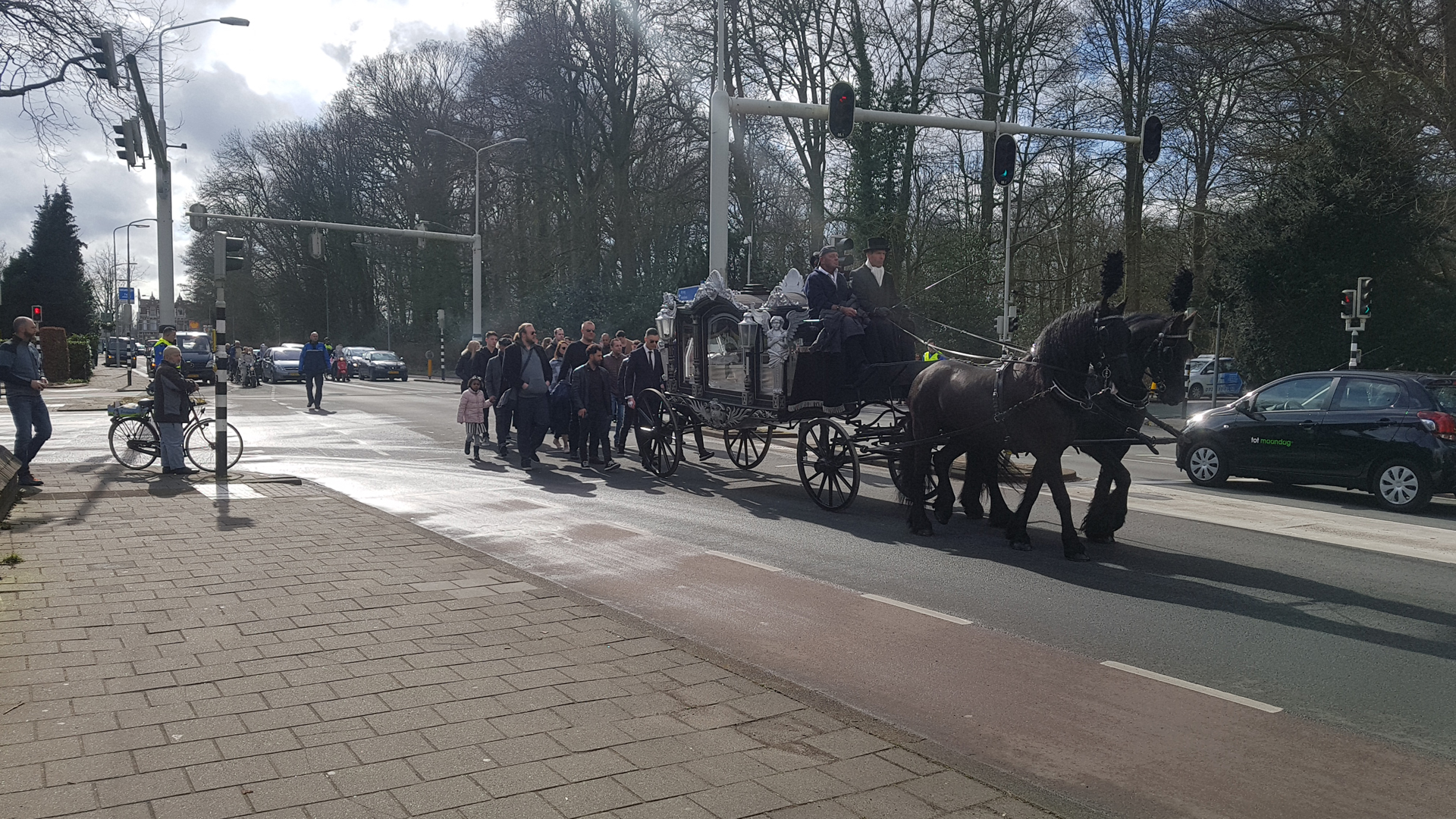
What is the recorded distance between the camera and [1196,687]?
17.9ft

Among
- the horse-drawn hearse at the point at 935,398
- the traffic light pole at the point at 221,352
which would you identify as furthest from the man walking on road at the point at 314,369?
the horse-drawn hearse at the point at 935,398

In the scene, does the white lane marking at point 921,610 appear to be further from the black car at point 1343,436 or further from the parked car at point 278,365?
the parked car at point 278,365

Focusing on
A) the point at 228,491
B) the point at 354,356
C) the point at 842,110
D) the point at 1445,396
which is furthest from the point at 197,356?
the point at 1445,396

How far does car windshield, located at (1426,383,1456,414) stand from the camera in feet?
37.8

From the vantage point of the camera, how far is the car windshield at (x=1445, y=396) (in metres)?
11.5

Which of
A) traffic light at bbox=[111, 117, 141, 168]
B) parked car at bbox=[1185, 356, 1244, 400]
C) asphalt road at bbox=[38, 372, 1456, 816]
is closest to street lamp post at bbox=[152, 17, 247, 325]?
traffic light at bbox=[111, 117, 141, 168]

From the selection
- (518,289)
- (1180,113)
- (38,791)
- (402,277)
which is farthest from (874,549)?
(402,277)

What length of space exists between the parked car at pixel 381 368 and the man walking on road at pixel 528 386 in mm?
36277

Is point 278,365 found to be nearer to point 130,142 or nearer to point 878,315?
point 130,142

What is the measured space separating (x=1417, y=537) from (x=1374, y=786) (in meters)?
6.60

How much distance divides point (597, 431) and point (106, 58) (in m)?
7.73

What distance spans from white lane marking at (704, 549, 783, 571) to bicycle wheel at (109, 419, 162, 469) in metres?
8.46

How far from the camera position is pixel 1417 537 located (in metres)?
9.75

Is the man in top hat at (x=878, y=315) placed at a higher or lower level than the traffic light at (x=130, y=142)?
lower
